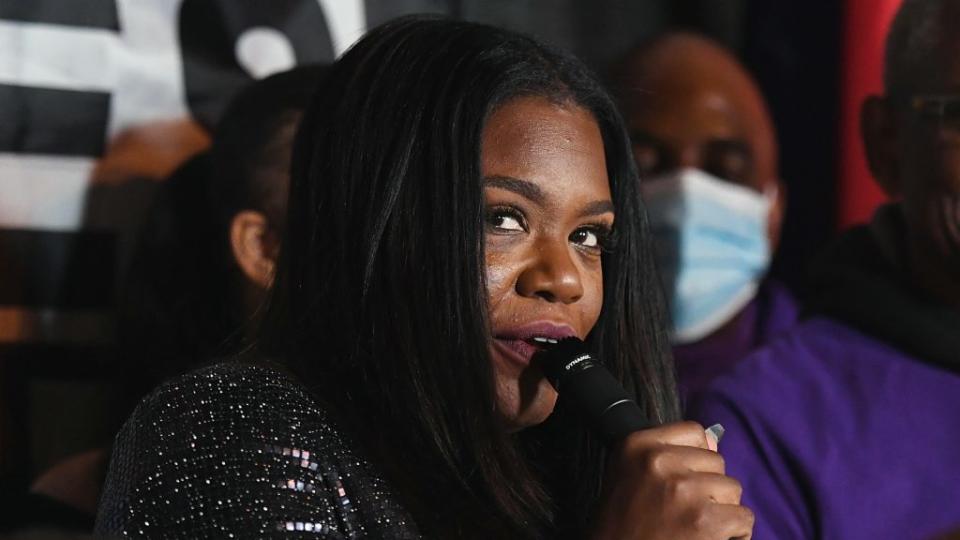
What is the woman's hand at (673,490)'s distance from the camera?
130 cm

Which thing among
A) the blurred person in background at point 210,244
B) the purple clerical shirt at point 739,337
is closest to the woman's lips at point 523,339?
the blurred person in background at point 210,244

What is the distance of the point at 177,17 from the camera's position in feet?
8.17

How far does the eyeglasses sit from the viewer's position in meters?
2.09

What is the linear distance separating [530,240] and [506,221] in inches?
1.2

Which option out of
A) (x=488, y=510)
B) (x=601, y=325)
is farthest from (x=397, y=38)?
(x=488, y=510)

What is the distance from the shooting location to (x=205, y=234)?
2418mm

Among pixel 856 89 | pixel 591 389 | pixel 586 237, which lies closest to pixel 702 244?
pixel 856 89

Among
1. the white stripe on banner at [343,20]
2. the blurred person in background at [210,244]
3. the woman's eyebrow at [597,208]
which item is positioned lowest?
the blurred person in background at [210,244]

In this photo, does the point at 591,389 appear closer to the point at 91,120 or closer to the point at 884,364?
the point at 884,364

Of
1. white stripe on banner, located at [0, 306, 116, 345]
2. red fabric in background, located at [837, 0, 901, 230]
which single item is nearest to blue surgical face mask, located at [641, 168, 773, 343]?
red fabric in background, located at [837, 0, 901, 230]

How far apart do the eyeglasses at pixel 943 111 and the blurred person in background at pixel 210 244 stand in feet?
2.91

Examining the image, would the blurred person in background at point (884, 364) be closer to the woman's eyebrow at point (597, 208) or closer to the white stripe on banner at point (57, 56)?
the woman's eyebrow at point (597, 208)

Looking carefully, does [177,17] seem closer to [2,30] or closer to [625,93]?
[2,30]

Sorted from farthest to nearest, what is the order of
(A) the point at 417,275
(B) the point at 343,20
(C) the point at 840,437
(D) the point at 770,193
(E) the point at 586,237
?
(D) the point at 770,193
(B) the point at 343,20
(C) the point at 840,437
(E) the point at 586,237
(A) the point at 417,275
